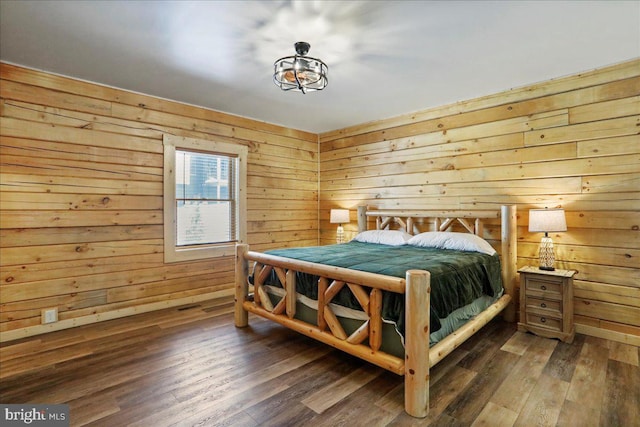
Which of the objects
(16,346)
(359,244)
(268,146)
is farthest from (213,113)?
(16,346)

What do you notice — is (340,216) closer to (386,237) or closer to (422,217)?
(386,237)

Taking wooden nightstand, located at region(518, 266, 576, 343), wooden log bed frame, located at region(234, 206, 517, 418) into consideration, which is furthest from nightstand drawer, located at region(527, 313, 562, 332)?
wooden log bed frame, located at region(234, 206, 517, 418)

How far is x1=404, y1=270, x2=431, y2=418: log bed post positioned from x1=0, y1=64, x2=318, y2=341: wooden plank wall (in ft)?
10.1

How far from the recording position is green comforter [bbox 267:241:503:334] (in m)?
2.08

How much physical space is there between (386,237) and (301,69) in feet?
7.59

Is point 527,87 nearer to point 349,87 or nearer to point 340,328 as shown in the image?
point 349,87

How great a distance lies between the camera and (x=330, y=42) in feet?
8.25

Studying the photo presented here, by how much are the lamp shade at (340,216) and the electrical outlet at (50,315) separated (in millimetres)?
3380

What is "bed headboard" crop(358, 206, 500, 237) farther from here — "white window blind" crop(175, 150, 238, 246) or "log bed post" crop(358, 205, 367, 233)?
"white window blind" crop(175, 150, 238, 246)

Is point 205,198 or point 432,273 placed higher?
point 205,198

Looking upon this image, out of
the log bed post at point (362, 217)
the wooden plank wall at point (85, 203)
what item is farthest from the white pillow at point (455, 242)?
the wooden plank wall at point (85, 203)

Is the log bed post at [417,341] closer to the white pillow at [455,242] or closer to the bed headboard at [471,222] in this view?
the white pillow at [455,242]

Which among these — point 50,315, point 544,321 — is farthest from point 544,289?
point 50,315

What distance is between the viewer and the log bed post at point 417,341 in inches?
72.1
